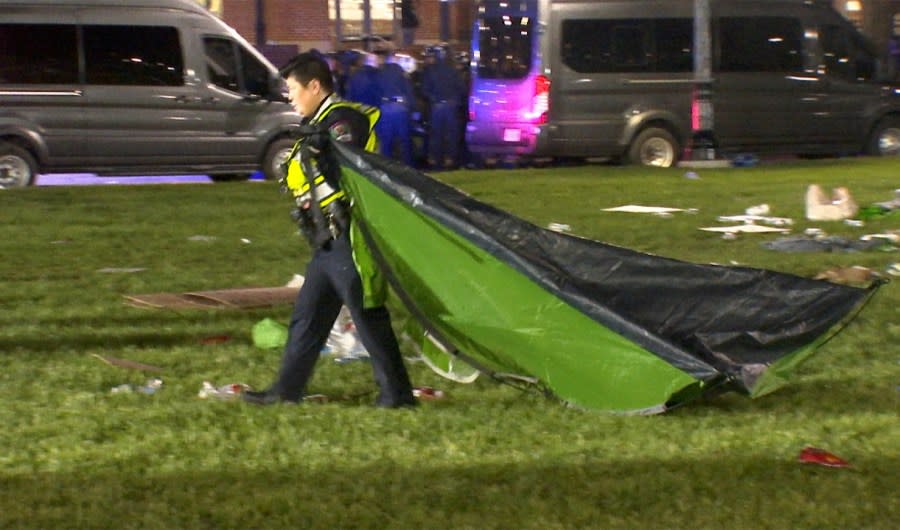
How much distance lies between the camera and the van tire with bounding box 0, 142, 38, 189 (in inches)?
729

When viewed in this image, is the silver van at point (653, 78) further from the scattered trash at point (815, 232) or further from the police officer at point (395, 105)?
the scattered trash at point (815, 232)

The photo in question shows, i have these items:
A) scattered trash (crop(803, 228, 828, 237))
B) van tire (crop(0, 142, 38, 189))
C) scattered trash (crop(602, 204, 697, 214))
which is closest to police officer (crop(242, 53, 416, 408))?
scattered trash (crop(803, 228, 828, 237))

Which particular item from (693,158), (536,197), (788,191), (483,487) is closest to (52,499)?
(483,487)

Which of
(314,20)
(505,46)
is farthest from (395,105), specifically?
(314,20)

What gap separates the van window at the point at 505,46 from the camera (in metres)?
21.8

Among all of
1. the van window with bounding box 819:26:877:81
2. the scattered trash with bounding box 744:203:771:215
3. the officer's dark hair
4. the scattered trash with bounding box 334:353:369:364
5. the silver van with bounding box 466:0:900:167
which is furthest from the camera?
the van window with bounding box 819:26:877:81

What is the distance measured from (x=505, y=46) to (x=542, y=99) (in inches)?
38.9

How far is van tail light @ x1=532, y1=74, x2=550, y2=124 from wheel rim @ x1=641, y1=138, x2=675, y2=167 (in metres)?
1.52

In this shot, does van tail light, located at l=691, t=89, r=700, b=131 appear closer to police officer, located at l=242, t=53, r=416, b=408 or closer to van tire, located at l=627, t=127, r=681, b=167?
van tire, located at l=627, t=127, r=681, b=167

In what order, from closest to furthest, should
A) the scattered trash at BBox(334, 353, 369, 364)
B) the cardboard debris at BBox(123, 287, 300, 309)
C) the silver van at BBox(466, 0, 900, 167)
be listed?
the scattered trash at BBox(334, 353, 369, 364), the cardboard debris at BBox(123, 287, 300, 309), the silver van at BBox(466, 0, 900, 167)

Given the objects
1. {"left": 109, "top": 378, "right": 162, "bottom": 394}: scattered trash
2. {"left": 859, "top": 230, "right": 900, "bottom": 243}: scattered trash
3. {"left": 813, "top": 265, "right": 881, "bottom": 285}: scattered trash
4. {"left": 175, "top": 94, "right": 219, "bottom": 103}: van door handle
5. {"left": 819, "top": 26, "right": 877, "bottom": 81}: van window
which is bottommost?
{"left": 859, "top": 230, "right": 900, "bottom": 243}: scattered trash

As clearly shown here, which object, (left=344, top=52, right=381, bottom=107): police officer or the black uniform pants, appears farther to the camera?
(left=344, top=52, right=381, bottom=107): police officer

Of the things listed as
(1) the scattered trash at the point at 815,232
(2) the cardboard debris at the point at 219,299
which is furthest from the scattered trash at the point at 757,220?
(2) the cardboard debris at the point at 219,299

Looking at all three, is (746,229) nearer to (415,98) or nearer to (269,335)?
(269,335)
